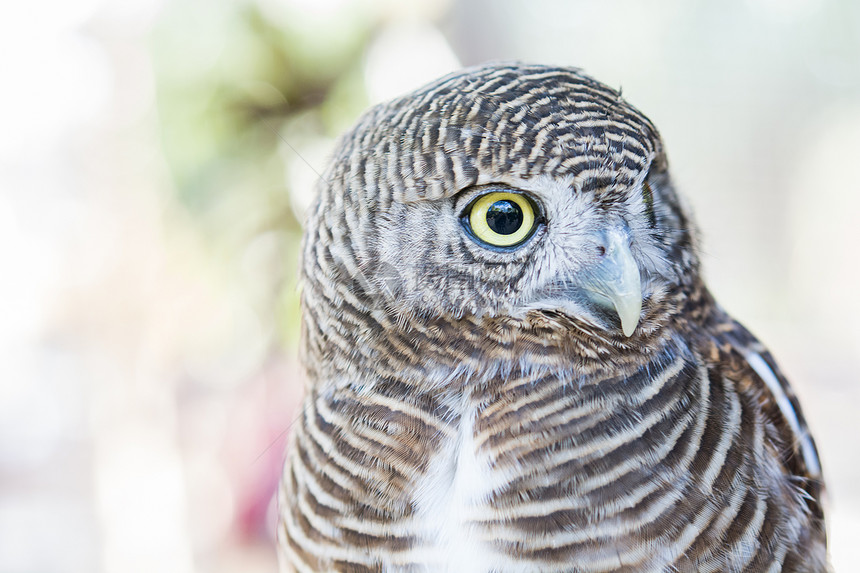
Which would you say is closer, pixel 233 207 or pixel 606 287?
pixel 606 287

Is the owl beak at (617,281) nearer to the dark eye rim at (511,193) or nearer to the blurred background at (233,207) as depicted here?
the dark eye rim at (511,193)

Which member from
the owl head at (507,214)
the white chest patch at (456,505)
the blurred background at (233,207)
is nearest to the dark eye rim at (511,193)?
the owl head at (507,214)

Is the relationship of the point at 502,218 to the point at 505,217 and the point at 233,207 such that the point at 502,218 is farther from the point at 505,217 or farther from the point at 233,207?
the point at 233,207

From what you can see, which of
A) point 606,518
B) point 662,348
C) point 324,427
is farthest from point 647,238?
point 324,427

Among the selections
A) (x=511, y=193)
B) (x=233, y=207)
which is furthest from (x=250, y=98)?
(x=511, y=193)

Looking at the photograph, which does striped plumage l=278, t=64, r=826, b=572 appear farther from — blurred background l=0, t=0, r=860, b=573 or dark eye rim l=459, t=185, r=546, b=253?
blurred background l=0, t=0, r=860, b=573

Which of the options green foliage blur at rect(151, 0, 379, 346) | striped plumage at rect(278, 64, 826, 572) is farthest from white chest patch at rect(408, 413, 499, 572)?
green foliage blur at rect(151, 0, 379, 346)
